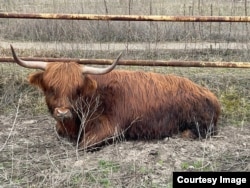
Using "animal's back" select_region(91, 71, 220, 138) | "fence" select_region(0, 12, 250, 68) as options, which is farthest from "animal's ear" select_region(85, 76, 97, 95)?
"fence" select_region(0, 12, 250, 68)

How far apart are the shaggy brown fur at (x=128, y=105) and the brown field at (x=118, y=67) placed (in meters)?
0.19

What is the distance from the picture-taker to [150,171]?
498cm

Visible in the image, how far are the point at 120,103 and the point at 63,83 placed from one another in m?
0.92

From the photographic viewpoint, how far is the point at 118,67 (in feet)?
27.3

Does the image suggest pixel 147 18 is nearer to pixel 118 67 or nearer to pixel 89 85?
pixel 89 85

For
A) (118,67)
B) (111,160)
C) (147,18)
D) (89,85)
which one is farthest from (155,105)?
(118,67)

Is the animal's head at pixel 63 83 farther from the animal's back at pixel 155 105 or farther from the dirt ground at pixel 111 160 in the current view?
the dirt ground at pixel 111 160

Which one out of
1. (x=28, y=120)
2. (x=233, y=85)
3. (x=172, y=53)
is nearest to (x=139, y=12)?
(x=172, y=53)

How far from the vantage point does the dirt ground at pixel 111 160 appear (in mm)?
4793

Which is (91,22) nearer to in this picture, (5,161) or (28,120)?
(28,120)

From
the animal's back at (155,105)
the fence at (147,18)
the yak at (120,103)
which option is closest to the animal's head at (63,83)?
the yak at (120,103)

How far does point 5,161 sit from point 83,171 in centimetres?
94

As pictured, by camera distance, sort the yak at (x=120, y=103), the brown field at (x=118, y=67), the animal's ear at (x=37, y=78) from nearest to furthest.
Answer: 1. the brown field at (x=118, y=67)
2. the yak at (x=120, y=103)
3. the animal's ear at (x=37, y=78)

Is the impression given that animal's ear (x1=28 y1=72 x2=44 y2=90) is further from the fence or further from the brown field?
the fence
